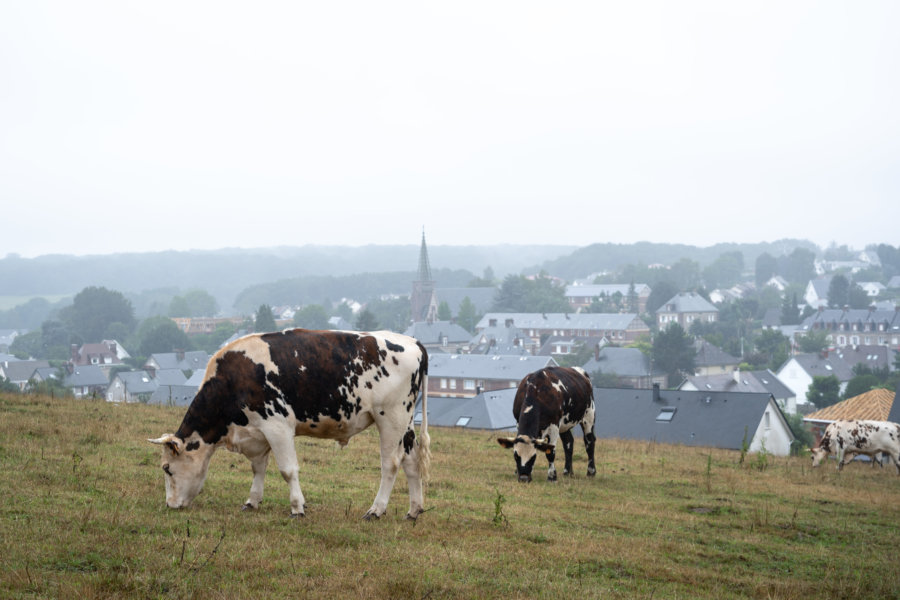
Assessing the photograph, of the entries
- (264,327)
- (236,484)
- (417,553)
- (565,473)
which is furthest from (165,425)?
(264,327)

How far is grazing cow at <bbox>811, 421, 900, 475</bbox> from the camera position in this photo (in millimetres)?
27737

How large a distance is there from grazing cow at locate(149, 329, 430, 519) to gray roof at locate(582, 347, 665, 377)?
13079cm

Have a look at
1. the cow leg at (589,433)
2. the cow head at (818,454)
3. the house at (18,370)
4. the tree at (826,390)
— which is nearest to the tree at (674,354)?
the tree at (826,390)

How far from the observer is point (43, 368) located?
157 metres

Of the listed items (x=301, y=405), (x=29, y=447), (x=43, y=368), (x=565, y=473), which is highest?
(x=301, y=405)

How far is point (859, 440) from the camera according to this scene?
1101 inches

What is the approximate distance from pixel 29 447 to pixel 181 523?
6047 millimetres

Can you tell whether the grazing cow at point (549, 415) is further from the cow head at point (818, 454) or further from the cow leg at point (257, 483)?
the cow head at point (818, 454)

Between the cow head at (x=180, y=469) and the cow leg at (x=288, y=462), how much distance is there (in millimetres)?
1112

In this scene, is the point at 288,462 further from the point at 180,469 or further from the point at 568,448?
the point at 568,448

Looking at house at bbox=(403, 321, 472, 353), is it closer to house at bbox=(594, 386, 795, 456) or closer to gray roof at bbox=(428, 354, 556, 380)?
gray roof at bbox=(428, 354, 556, 380)

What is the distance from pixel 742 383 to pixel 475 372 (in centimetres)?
4085

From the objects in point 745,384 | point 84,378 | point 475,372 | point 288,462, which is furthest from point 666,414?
point 84,378

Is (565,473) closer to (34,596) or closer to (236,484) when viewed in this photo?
(236,484)
